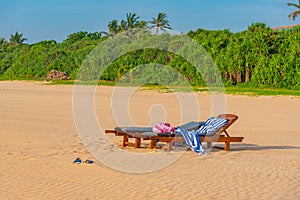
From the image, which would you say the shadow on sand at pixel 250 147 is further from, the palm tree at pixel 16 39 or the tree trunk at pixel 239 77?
the palm tree at pixel 16 39

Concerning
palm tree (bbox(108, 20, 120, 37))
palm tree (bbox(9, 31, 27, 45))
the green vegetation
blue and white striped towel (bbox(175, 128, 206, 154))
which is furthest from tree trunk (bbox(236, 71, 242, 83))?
palm tree (bbox(9, 31, 27, 45))

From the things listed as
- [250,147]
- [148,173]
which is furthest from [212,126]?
[148,173]

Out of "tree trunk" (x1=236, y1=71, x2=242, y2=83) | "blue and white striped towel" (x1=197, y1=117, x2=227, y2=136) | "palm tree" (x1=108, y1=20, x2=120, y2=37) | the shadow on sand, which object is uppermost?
"palm tree" (x1=108, y1=20, x2=120, y2=37)

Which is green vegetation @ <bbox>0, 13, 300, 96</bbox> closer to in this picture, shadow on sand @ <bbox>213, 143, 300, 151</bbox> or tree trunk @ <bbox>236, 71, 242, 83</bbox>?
tree trunk @ <bbox>236, 71, 242, 83</bbox>

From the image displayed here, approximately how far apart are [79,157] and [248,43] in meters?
32.6

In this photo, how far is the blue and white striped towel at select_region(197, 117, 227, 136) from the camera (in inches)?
463

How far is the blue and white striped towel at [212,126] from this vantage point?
11766 mm

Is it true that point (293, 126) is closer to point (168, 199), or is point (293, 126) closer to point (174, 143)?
point (174, 143)

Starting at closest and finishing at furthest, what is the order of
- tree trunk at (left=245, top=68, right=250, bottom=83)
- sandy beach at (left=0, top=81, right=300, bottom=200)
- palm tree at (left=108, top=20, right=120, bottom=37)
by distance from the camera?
sandy beach at (left=0, top=81, right=300, bottom=200) < tree trunk at (left=245, top=68, right=250, bottom=83) < palm tree at (left=108, top=20, right=120, bottom=37)

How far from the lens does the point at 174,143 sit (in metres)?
12.2

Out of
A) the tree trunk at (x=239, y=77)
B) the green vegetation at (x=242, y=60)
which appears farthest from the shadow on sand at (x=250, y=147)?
the tree trunk at (x=239, y=77)

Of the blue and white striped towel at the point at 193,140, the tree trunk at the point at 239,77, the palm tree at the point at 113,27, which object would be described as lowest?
the blue and white striped towel at the point at 193,140

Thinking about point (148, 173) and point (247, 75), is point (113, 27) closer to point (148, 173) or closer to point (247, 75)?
point (247, 75)

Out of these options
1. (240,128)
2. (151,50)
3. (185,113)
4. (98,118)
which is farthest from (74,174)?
(151,50)
